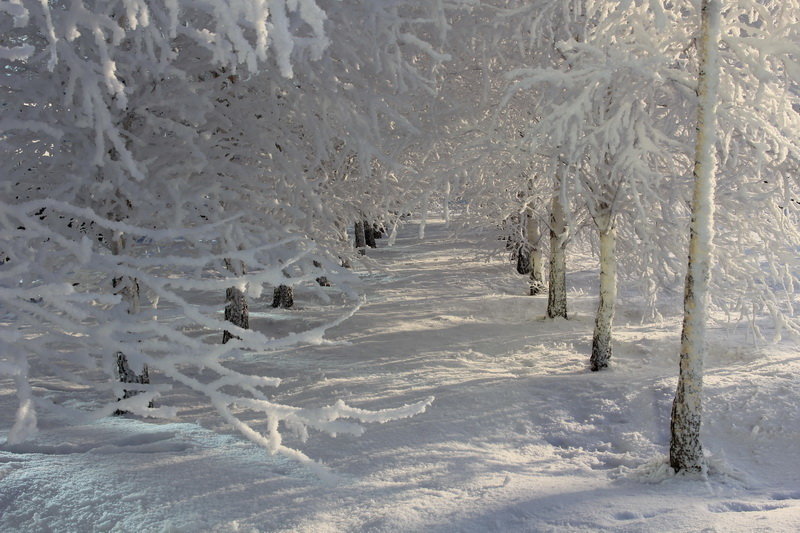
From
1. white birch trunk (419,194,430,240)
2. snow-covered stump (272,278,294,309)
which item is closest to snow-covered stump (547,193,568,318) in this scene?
white birch trunk (419,194,430,240)

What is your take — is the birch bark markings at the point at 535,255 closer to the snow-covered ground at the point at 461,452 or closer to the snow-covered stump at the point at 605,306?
the snow-covered ground at the point at 461,452

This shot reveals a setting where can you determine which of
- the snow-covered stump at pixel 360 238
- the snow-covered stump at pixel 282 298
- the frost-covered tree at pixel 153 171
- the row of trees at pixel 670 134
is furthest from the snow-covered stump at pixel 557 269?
the snow-covered stump at pixel 360 238

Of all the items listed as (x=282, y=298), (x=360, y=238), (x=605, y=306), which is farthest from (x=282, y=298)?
(x=360, y=238)

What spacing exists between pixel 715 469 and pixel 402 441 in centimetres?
305

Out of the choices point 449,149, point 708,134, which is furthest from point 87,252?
point 449,149

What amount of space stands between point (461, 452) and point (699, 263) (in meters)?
2.95

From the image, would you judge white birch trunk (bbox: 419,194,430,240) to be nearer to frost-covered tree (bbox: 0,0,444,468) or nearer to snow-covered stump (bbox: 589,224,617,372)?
frost-covered tree (bbox: 0,0,444,468)

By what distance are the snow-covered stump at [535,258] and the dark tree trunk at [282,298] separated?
19.9ft

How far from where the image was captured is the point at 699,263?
5.71 m

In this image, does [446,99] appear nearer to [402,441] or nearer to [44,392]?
[402,441]

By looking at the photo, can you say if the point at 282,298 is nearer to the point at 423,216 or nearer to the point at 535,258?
the point at 535,258

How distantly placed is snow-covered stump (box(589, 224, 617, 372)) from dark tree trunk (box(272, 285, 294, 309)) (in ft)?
25.8

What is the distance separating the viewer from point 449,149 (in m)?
11.0

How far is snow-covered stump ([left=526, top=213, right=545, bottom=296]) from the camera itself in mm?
15633
